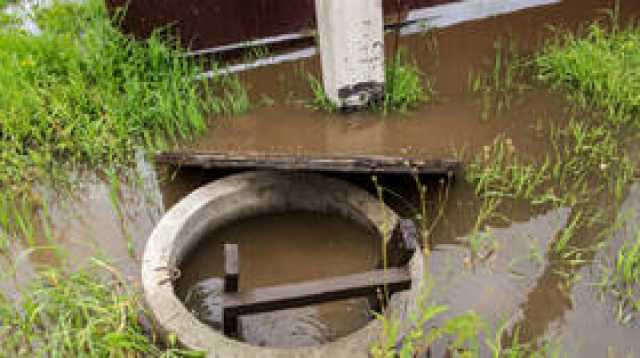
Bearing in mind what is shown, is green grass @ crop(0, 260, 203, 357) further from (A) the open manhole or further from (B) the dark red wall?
(B) the dark red wall

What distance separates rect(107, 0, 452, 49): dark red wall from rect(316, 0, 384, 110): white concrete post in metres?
1.16

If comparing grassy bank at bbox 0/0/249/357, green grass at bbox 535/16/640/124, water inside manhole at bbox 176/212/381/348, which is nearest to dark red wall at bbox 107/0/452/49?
grassy bank at bbox 0/0/249/357

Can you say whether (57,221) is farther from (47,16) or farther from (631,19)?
(631,19)

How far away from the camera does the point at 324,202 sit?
3.45 metres

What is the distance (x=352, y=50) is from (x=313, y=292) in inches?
86.2

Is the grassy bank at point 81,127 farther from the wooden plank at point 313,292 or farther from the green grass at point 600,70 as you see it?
the green grass at point 600,70

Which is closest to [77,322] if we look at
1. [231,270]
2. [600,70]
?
[231,270]

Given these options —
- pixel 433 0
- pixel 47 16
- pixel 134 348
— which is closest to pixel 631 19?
pixel 433 0

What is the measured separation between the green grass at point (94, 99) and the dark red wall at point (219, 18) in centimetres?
17

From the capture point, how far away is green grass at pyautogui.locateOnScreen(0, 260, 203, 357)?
2623mm

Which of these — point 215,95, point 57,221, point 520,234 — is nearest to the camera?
point 520,234

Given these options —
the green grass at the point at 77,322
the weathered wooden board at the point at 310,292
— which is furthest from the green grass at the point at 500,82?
the green grass at the point at 77,322

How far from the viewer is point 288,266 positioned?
3262mm

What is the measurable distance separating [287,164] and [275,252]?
1.99 ft
